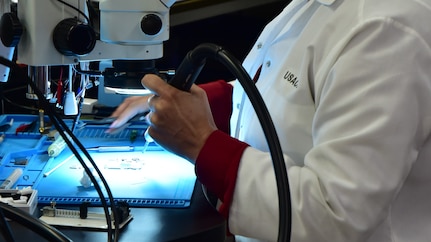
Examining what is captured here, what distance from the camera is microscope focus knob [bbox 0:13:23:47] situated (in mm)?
972

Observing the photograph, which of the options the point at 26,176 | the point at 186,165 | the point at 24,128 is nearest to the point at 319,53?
the point at 186,165

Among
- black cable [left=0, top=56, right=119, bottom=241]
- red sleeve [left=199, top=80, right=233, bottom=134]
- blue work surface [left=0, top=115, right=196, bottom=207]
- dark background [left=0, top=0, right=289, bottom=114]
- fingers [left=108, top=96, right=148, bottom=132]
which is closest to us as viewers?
black cable [left=0, top=56, right=119, bottom=241]

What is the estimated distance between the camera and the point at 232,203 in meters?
0.88

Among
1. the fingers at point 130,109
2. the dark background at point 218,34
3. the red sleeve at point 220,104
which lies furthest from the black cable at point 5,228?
the dark background at point 218,34

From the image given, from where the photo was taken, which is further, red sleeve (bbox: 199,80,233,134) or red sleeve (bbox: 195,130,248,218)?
red sleeve (bbox: 199,80,233,134)

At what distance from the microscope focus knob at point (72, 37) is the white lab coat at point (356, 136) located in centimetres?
36

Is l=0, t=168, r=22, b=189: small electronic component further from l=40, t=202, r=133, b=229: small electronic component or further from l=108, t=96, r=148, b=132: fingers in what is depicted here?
l=108, t=96, r=148, b=132: fingers

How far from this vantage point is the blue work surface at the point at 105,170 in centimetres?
110

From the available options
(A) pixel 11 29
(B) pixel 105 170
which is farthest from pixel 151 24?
(B) pixel 105 170

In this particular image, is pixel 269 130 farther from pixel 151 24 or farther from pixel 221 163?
pixel 151 24

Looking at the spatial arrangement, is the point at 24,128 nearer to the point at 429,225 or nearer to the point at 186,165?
the point at 186,165

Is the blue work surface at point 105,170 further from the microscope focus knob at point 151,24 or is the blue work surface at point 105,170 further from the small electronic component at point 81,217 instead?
the microscope focus knob at point 151,24

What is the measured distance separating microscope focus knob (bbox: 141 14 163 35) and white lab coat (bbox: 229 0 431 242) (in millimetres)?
282

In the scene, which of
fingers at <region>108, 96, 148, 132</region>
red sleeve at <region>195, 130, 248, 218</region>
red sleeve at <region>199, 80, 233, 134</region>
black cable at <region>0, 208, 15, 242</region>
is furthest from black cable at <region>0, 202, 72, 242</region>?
red sleeve at <region>199, 80, 233, 134</region>
